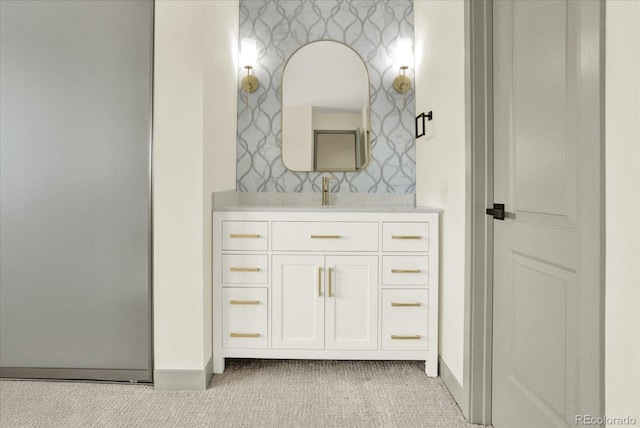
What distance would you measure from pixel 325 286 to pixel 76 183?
4.60 ft

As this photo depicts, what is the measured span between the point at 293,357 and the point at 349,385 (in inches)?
13.5

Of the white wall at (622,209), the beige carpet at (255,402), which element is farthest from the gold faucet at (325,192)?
the white wall at (622,209)

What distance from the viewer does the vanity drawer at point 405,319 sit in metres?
→ 2.37

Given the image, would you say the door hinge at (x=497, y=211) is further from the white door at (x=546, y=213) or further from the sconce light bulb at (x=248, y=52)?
the sconce light bulb at (x=248, y=52)

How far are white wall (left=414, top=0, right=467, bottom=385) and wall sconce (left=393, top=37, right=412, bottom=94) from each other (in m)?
0.23

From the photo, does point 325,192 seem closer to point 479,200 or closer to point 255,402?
point 479,200

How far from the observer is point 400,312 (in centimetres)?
237

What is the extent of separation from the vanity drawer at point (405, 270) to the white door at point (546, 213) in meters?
0.59

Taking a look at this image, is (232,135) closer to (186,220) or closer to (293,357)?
(186,220)

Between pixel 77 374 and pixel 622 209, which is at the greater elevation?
pixel 622 209

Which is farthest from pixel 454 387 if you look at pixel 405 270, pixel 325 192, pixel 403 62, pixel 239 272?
pixel 403 62

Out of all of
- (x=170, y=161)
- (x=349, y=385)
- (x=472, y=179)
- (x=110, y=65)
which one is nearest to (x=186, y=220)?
(x=170, y=161)

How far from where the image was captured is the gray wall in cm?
218

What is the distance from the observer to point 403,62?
2977 millimetres
